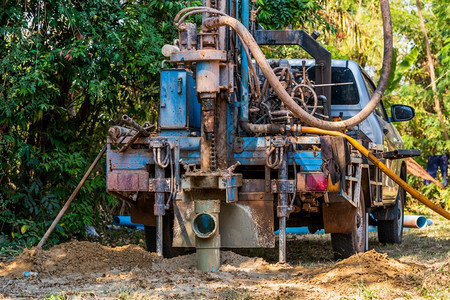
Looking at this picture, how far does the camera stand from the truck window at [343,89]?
943 cm

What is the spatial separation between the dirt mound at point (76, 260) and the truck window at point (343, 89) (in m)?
3.33

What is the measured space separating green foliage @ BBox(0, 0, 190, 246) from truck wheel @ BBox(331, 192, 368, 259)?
345cm

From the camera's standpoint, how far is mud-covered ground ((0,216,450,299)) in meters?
5.56

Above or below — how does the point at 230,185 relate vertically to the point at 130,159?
below

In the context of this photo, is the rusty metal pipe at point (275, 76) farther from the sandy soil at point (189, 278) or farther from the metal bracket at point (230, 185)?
the sandy soil at point (189, 278)

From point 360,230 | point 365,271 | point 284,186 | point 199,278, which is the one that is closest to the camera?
point 365,271

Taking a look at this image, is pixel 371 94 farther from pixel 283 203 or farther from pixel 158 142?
pixel 158 142

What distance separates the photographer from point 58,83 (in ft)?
34.6

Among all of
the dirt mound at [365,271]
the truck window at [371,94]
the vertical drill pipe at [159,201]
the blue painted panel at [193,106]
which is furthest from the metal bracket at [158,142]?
the truck window at [371,94]

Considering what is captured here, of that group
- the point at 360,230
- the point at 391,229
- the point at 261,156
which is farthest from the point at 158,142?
the point at 391,229

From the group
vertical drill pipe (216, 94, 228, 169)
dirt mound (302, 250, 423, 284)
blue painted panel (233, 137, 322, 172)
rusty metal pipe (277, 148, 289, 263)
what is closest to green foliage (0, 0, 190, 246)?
vertical drill pipe (216, 94, 228, 169)

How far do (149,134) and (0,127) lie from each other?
3.33m

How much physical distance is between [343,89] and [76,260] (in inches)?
162

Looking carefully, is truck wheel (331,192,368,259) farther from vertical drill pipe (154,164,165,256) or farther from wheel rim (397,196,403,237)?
wheel rim (397,196,403,237)
